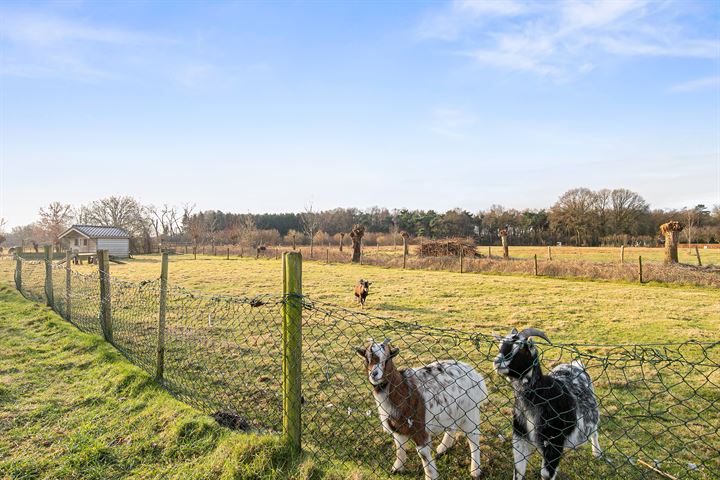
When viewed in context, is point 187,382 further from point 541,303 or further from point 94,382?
point 541,303

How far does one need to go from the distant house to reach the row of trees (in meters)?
4.47

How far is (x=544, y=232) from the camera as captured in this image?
220 ft

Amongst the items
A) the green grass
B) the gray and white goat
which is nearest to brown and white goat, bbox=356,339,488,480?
the gray and white goat

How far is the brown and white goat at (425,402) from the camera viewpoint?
140 inches

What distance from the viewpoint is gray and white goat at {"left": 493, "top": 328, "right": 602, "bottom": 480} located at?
3.29 metres

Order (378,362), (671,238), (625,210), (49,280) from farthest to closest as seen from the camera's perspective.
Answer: (625,210)
(671,238)
(49,280)
(378,362)

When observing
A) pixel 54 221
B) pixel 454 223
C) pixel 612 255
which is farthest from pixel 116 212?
pixel 612 255

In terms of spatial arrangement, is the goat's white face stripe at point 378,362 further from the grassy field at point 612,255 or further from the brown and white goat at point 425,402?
the grassy field at point 612,255

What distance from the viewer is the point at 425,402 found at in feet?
12.3

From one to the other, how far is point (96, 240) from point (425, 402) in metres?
55.1

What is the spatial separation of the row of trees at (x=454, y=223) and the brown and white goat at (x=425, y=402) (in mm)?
44533

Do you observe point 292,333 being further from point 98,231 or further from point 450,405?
point 98,231

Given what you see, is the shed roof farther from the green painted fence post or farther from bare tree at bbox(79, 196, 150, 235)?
the green painted fence post

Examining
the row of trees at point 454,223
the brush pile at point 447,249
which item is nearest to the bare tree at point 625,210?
the row of trees at point 454,223
